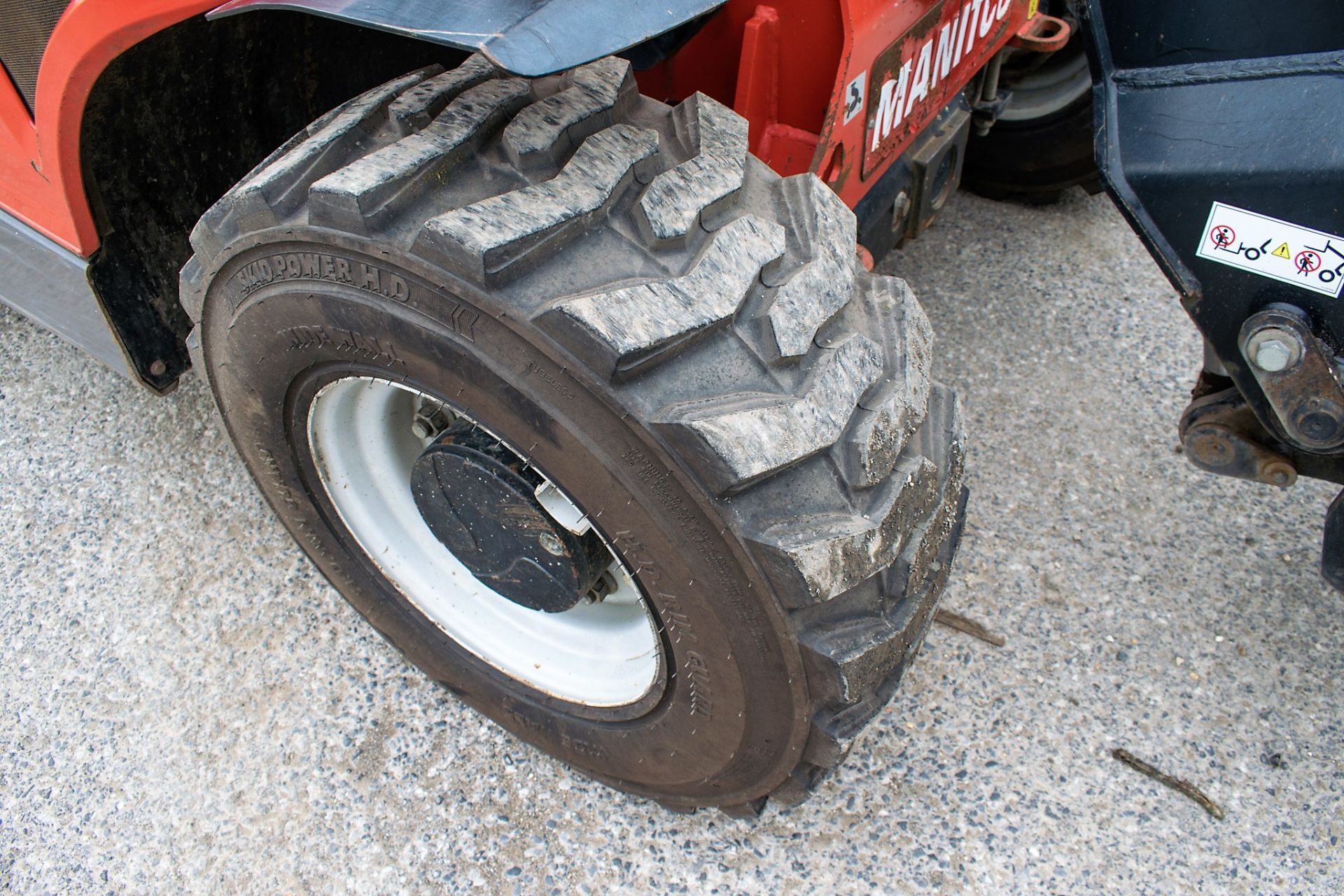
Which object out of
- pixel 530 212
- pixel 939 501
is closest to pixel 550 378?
pixel 530 212

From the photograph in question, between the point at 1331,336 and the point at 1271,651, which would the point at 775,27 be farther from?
the point at 1271,651

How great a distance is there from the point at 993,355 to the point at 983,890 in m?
1.44

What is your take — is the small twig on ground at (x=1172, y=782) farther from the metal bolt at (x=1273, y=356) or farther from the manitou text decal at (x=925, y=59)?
the manitou text decal at (x=925, y=59)

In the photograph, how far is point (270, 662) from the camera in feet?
6.53

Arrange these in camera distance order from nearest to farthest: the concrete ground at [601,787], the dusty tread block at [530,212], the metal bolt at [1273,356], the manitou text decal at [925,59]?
the dusty tread block at [530,212] < the metal bolt at [1273,356] < the manitou text decal at [925,59] < the concrete ground at [601,787]

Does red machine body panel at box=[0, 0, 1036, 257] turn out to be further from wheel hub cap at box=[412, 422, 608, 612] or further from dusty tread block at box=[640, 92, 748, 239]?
wheel hub cap at box=[412, 422, 608, 612]

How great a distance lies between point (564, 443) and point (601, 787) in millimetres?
859

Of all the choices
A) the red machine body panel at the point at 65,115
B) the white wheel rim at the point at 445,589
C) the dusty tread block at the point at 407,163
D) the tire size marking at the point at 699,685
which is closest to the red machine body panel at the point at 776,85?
the red machine body panel at the point at 65,115

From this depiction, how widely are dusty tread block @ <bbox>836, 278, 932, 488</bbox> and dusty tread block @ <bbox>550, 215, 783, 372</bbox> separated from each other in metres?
0.22

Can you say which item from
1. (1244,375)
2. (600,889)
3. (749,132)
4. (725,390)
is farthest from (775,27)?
(600,889)

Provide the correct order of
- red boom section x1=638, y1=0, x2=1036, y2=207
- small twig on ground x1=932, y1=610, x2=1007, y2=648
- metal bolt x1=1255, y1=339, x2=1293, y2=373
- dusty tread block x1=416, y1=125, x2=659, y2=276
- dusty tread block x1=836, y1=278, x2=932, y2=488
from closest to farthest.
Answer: dusty tread block x1=416, y1=125, x2=659, y2=276 < dusty tread block x1=836, y1=278, x2=932, y2=488 < metal bolt x1=1255, y1=339, x2=1293, y2=373 < red boom section x1=638, y1=0, x2=1036, y2=207 < small twig on ground x1=932, y1=610, x2=1007, y2=648

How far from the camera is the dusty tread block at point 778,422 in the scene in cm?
113

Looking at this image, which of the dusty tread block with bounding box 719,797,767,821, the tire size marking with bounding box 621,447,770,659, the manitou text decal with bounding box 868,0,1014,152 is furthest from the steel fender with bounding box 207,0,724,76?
the dusty tread block with bounding box 719,797,767,821

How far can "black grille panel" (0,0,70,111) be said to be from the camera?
141 cm
